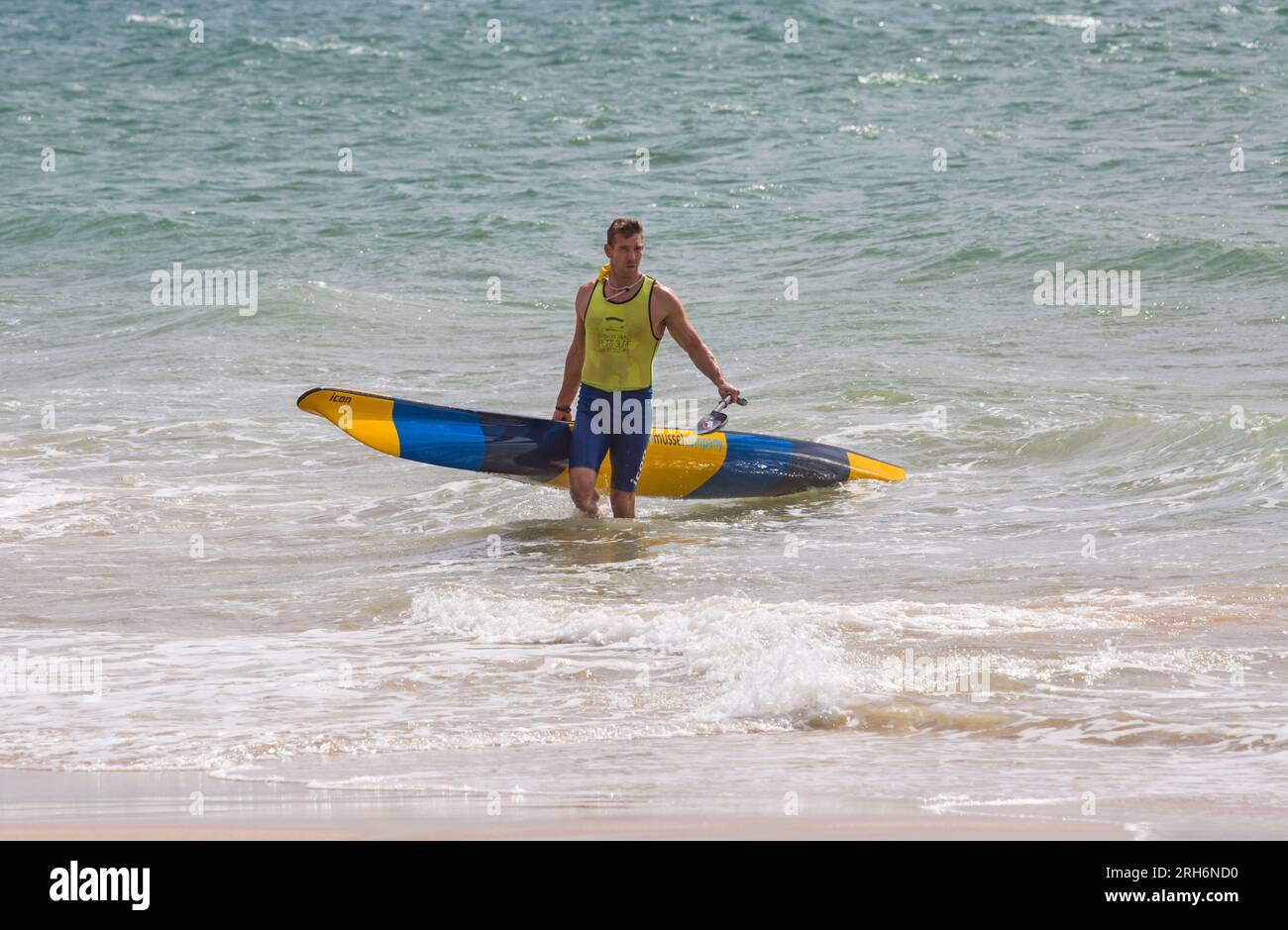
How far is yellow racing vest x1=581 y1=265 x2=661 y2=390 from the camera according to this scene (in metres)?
7.71

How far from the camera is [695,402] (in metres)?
11.8

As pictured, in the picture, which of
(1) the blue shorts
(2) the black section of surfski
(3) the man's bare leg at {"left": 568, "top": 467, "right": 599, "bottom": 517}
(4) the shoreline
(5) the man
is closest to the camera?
(4) the shoreline

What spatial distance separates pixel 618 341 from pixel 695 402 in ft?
13.3

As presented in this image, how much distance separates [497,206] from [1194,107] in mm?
10787

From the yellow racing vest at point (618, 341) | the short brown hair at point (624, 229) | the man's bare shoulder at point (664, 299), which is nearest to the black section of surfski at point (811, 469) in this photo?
the yellow racing vest at point (618, 341)

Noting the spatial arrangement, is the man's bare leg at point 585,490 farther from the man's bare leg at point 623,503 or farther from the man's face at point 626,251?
the man's face at point 626,251

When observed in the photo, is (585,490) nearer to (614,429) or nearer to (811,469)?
(614,429)

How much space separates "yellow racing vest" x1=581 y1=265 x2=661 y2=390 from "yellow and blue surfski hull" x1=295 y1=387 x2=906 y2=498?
0.63m

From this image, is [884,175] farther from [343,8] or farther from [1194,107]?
[343,8]

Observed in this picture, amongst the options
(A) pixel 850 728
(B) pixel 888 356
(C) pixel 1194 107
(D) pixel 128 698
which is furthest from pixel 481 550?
(C) pixel 1194 107

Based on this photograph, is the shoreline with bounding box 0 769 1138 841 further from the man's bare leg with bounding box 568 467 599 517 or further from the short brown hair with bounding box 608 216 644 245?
the man's bare leg with bounding box 568 467 599 517

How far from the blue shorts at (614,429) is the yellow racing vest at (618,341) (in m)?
0.07

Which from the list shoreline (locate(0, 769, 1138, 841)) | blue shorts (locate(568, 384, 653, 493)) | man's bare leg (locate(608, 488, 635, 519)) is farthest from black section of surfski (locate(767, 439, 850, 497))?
shoreline (locate(0, 769, 1138, 841))
